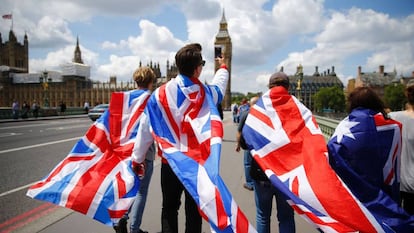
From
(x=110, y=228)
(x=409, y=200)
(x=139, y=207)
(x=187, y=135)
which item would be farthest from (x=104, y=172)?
(x=409, y=200)

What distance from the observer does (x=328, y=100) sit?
376ft

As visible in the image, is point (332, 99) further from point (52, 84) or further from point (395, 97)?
point (52, 84)

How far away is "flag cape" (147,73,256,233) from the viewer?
9.00 feet

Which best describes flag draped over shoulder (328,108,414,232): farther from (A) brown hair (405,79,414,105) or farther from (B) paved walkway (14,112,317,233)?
(B) paved walkway (14,112,317,233)

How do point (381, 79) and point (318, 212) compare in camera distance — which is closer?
point (318, 212)

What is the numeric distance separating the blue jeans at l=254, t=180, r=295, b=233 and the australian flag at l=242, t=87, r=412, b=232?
25cm

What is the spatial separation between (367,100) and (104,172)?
9.34 feet

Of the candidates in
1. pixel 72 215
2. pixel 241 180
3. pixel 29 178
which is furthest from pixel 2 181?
pixel 241 180

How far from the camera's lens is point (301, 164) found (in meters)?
2.92

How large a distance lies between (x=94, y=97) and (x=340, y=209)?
115626 mm

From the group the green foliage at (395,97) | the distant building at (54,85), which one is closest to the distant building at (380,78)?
the green foliage at (395,97)

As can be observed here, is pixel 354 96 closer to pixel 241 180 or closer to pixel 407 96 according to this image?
pixel 407 96

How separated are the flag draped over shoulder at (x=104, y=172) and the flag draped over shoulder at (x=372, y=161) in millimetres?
2122

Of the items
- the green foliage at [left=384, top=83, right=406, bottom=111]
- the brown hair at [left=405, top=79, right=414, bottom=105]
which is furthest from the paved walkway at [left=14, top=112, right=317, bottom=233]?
the green foliage at [left=384, top=83, right=406, bottom=111]
